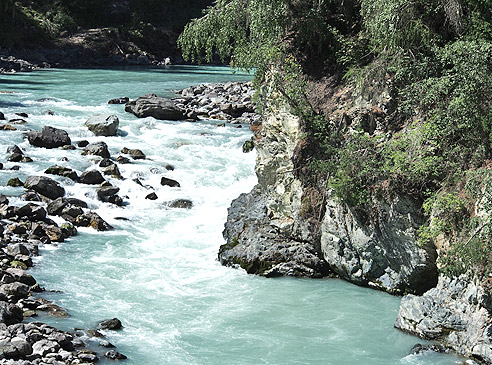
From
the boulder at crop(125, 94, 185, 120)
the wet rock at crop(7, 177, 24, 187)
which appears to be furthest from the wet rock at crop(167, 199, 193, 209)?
the boulder at crop(125, 94, 185, 120)

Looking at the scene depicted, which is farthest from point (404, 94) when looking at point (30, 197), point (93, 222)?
point (30, 197)

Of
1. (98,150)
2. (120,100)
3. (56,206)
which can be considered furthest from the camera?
(120,100)

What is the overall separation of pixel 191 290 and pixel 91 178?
8.33 m

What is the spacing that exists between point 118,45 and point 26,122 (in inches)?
1449

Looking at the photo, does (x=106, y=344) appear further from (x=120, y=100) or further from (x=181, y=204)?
(x=120, y=100)

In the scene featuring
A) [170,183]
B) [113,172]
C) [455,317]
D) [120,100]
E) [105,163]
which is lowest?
[455,317]

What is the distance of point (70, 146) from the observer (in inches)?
898

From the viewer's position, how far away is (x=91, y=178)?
65.4ft

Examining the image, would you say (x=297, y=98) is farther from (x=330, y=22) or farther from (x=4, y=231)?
(x=4, y=231)

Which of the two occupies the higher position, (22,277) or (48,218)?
(48,218)

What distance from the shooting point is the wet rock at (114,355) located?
32.3 feet

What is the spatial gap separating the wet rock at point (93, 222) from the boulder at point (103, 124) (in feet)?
27.4

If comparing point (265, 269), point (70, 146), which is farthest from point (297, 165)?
point (70, 146)

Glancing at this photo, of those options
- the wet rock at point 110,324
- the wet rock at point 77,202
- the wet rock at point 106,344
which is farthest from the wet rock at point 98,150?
the wet rock at point 106,344
